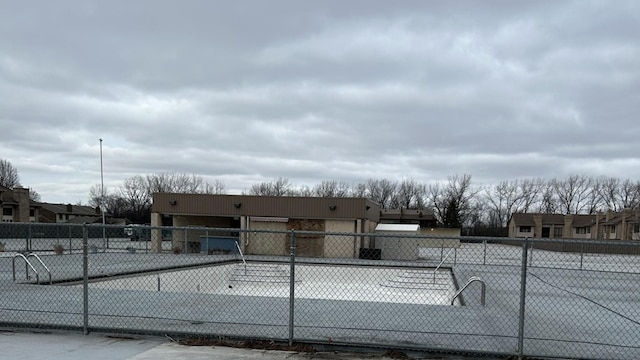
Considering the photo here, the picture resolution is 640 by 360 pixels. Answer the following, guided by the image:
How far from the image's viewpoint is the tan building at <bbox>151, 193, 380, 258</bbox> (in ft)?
104

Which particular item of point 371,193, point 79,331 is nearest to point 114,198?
point 371,193

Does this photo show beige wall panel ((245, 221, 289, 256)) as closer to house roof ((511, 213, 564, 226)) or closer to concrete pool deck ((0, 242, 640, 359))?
concrete pool deck ((0, 242, 640, 359))

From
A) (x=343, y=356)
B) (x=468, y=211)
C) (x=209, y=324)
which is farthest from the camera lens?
(x=468, y=211)

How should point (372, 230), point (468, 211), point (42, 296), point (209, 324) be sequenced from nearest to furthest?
1. point (209, 324)
2. point (42, 296)
3. point (372, 230)
4. point (468, 211)

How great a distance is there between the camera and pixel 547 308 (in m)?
10.7

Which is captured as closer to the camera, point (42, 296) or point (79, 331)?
point (79, 331)

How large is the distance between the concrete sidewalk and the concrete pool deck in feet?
0.92

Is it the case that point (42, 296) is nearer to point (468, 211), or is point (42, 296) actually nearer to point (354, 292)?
point (354, 292)

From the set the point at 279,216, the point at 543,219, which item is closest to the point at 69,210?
the point at 279,216

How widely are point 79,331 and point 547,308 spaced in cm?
929

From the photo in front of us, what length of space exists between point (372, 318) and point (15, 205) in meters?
73.2

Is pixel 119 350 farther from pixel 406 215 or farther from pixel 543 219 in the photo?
pixel 543 219

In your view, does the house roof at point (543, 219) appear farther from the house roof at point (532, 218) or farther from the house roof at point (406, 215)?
the house roof at point (406, 215)

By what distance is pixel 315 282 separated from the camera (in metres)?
17.5
